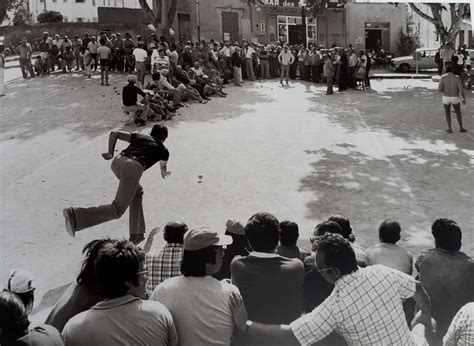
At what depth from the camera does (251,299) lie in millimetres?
2201

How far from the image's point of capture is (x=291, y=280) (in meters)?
2.22

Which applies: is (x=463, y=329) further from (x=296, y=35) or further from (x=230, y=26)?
(x=296, y=35)

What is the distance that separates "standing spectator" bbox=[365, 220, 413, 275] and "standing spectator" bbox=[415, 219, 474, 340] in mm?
113

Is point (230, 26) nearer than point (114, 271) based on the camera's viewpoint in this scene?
No

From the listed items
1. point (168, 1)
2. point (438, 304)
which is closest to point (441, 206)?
point (438, 304)

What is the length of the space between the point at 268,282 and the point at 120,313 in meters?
0.65

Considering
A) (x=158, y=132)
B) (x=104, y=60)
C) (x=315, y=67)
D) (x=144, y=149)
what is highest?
(x=104, y=60)

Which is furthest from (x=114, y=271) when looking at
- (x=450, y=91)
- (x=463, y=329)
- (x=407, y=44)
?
(x=407, y=44)

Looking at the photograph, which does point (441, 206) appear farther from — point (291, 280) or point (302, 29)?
point (302, 29)

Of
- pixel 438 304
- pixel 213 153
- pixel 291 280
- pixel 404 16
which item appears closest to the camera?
pixel 291 280

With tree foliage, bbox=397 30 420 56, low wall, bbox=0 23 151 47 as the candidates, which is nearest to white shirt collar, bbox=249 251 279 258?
low wall, bbox=0 23 151 47

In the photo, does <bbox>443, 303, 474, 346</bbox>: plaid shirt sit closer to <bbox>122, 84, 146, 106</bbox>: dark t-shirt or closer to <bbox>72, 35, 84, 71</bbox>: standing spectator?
<bbox>122, 84, 146, 106</bbox>: dark t-shirt

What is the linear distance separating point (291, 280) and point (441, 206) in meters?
2.33

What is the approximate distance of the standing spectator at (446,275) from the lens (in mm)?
2443
